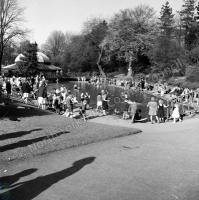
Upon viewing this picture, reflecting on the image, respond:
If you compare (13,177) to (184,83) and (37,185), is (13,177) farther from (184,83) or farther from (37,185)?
(184,83)

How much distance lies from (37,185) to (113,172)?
229cm

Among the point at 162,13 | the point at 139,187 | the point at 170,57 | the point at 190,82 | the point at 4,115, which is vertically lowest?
the point at 139,187

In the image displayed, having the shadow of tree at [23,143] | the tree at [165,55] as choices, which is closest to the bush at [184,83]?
the tree at [165,55]

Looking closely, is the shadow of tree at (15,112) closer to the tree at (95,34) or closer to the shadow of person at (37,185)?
the shadow of person at (37,185)

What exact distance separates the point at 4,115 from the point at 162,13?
212ft

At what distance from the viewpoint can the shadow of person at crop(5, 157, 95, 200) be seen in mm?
6727

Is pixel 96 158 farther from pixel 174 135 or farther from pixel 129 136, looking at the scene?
pixel 174 135

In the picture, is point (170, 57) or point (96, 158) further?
point (170, 57)

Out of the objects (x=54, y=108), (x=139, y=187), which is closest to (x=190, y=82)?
(x=54, y=108)

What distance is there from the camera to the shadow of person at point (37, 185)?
22.1 feet

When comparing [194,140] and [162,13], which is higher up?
[162,13]

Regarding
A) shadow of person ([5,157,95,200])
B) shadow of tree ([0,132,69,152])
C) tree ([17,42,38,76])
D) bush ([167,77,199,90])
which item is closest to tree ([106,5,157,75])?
bush ([167,77,199,90])

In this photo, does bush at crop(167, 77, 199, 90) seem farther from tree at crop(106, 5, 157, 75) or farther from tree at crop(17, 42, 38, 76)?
tree at crop(17, 42, 38, 76)

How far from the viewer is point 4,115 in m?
13.9
